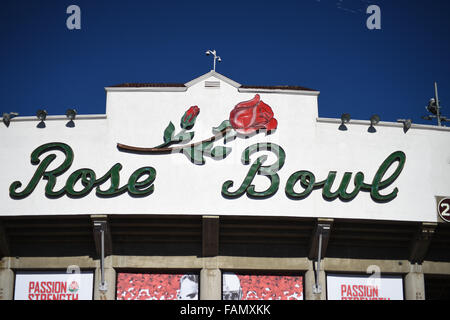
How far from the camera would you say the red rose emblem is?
106 feet

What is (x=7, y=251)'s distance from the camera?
32406 mm

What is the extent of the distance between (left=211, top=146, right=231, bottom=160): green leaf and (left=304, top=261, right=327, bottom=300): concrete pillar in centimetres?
674

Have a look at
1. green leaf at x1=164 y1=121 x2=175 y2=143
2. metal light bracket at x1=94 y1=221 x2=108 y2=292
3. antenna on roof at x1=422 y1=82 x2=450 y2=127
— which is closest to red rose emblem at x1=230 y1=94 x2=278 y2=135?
green leaf at x1=164 y1=121 x2=175 y2=143

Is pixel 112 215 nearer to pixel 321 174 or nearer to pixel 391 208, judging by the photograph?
pixel 321 174

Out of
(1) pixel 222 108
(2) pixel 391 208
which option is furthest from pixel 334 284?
(1) pixel 222 108

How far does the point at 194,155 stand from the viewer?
32000 millimetres

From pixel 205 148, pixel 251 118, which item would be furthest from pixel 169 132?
pixel 251 118

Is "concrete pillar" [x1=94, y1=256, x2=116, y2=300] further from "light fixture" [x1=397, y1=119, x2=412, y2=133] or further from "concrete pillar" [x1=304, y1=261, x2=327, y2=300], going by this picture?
"light fixture" [x1=397, y1=119, x2=412, y2=133]

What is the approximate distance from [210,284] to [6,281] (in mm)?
9874

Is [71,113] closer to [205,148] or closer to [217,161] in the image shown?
[205,148]

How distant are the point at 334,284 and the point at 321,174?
5441 mm
